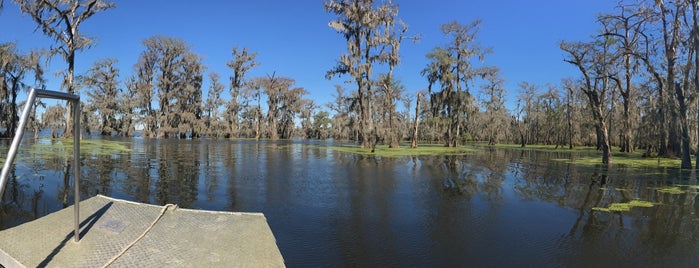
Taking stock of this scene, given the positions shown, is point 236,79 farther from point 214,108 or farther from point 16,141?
point 16,141

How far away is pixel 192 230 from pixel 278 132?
66441mm

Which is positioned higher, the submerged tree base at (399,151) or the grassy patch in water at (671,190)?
the submerged tree base at (399,151)

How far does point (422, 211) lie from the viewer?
7387 millimetres

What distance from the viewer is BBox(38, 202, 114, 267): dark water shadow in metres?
2.75

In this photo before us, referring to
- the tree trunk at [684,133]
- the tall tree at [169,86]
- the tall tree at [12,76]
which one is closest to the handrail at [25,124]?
the tree trunk at [684,133]

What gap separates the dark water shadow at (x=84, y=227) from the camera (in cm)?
275

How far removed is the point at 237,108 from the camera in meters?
58.8

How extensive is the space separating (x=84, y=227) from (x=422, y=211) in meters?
5.85

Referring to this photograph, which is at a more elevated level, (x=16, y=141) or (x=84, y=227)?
(x=16, y=141)

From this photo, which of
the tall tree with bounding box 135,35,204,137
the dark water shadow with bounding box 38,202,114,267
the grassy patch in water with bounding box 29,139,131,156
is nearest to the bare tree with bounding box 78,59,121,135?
the tall tree with bounding box 135,35,204,137

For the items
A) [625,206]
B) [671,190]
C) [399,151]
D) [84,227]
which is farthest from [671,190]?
[399,151]

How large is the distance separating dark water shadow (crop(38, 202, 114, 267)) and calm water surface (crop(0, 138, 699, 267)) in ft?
7.25

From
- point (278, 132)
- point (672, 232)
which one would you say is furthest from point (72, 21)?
point (278, 132)

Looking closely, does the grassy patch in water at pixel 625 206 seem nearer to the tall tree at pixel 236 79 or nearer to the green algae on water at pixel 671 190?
the green algae on water at pixel 671 190
